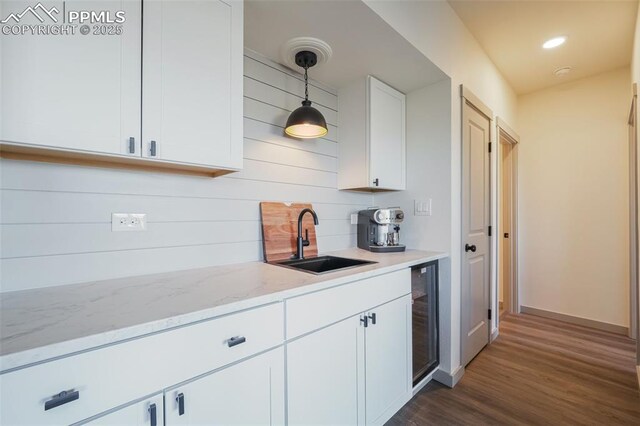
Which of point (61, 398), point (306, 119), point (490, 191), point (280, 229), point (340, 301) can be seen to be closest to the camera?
point (61, 398)

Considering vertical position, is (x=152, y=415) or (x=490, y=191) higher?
(x=490, y=191)

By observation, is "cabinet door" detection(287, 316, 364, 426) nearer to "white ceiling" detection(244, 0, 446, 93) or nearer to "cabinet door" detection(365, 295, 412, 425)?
"cabinet door" detection(365, 295, 412, 425)

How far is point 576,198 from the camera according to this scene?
10.7 feet

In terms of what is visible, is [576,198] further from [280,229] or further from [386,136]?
[280,229]

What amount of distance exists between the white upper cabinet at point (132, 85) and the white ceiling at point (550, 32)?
6.23ft

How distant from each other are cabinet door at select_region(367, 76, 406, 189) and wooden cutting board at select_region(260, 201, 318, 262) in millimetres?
636

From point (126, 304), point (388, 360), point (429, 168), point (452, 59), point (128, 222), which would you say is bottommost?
point (388, 360)

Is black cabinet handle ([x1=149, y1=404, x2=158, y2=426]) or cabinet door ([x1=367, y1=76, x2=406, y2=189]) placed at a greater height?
cabinet door ([x1=367, y1=76, x2=406, y2=189])

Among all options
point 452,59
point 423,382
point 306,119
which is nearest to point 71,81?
point 306,119

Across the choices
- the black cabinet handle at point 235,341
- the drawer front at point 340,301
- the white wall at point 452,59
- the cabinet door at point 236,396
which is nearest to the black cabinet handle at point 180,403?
the cabinet door at point 236,396

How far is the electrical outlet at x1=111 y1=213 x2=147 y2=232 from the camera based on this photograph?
1.28 m

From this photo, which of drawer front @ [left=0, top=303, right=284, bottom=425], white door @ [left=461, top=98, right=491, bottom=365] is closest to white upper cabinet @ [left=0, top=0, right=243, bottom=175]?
drawer front @ [left=0, top=303, right=284, bottom=425]

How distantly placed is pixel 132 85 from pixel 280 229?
3.60ft

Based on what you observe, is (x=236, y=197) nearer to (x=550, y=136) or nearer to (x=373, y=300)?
(x=373, y=300)
